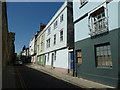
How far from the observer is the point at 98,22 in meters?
11.8

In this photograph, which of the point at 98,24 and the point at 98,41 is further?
the point at 98,24

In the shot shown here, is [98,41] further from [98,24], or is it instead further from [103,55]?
[98,24]

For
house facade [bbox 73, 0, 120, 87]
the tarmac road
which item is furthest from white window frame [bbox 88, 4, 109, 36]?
the tarmac road

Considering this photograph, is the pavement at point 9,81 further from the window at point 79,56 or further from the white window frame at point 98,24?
the white window frame at point 98,24

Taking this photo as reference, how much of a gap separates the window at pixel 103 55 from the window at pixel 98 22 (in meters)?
1.11

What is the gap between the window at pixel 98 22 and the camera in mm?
10752

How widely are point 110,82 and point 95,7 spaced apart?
19.4ft

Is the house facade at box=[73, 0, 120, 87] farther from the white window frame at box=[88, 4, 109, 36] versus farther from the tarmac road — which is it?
the tarmac road

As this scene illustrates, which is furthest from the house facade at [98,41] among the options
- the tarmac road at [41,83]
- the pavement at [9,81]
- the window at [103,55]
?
the pavement at [9,81]

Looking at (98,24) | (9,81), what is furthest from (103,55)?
(9,81)

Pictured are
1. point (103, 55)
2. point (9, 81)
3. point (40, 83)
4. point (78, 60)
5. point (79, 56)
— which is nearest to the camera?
point (40, 83)

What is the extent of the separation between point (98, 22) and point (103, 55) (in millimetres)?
2693

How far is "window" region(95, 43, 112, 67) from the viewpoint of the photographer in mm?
10309

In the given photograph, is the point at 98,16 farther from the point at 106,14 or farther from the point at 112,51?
the point at 112,51
